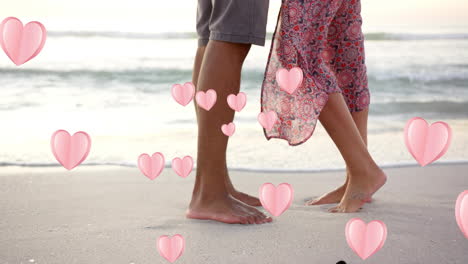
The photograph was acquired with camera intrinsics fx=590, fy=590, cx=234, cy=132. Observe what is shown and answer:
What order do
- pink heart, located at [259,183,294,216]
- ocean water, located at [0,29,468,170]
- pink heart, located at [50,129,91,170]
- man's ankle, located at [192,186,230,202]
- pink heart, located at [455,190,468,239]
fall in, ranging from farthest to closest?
ocean water, located at [0,29,468,170] → man's ankle, located at [192,186,230,202] → pink heart, located at [259,183,294,216] → pink heart, located at [50,129,91,170] → pink heart, located at [455,190,468,239]

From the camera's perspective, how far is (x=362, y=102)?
2.00 metres

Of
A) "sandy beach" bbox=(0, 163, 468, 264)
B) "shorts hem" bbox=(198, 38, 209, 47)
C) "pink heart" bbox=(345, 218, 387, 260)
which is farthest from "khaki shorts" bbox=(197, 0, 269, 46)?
"pink heart" bbox=(345, 218, 387, 260)

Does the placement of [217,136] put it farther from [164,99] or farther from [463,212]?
[164,99]

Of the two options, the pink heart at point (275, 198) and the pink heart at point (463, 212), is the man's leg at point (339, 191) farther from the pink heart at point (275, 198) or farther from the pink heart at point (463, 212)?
the pink heart at point (463, 212)

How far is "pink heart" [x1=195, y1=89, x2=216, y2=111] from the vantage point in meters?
1.63

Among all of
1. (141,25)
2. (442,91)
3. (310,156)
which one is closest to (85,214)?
(310,156)

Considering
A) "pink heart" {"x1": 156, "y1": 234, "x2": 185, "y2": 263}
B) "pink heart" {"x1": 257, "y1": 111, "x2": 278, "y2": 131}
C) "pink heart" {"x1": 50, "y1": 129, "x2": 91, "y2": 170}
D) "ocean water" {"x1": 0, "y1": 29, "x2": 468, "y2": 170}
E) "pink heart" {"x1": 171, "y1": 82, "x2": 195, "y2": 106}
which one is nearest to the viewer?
"pink heart" {"x1": 156, "y1": 234, "x2": 185, "y2": 263}

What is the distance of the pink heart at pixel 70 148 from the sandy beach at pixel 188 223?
0.67 ft

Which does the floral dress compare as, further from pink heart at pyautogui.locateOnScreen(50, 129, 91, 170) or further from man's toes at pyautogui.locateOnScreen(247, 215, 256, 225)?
pink heart at pyautogui.locateOnScreen(50, 129, 91, 170)

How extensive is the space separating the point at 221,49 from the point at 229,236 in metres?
0.52

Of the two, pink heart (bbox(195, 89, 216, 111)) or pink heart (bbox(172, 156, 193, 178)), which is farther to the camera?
pink heart (bbox(172, 156, 193, 178))

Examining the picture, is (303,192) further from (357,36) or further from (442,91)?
(442,91)

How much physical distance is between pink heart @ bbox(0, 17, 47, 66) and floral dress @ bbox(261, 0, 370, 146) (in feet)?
2.35

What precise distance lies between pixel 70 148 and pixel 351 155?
835 millimetres
